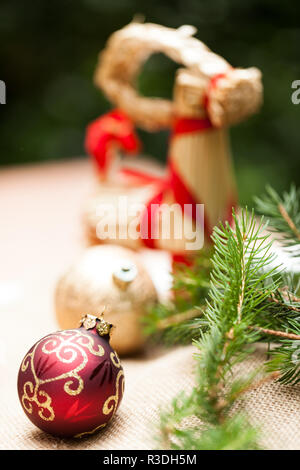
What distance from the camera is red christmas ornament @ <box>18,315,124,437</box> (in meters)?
0.39

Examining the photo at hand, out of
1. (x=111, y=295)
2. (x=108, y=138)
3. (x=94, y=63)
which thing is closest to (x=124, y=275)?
(x=111, y=295)

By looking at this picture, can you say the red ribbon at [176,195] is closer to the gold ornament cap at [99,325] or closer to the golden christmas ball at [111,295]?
the golden christmas ball at [111,295]

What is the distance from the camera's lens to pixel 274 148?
3.89 ft

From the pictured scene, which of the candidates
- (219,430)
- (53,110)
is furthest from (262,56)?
(219,430)

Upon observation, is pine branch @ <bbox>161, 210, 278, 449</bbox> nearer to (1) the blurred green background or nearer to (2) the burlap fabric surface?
(2) the burlap fabric surface

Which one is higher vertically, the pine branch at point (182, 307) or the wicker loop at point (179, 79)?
the wicker loop at point (179, 79)

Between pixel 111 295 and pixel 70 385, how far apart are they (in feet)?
0.51

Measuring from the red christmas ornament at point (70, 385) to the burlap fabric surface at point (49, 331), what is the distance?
0.02 meters

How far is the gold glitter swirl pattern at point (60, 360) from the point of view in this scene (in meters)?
0.39

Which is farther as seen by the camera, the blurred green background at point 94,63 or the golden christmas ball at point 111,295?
the blurred green background at point 94,63
